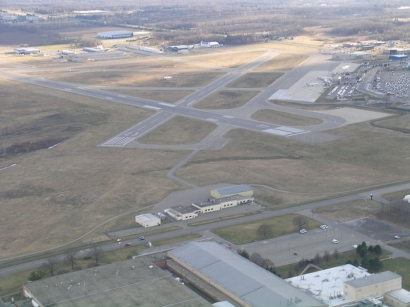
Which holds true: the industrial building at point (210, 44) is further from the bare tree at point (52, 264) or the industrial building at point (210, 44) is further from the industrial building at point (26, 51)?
the bare tree at point (52, 264)

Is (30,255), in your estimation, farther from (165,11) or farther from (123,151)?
(165,11)

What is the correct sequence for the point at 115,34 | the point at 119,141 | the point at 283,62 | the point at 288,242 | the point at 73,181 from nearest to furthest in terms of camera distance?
the point at 288,242, the point at 73,181, the point at 119,141, the point at 283,62, the point at 115,34

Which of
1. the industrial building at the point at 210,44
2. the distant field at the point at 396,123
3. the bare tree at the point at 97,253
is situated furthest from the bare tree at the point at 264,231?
the industrial building at the point at 210,44

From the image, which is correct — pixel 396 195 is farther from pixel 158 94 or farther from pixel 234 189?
pixel 158 94

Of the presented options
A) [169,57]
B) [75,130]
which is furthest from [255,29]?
[75,130]

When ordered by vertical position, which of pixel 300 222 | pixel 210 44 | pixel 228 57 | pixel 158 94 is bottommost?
pixel 300 222

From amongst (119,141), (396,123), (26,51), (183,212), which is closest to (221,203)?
(183,212)
